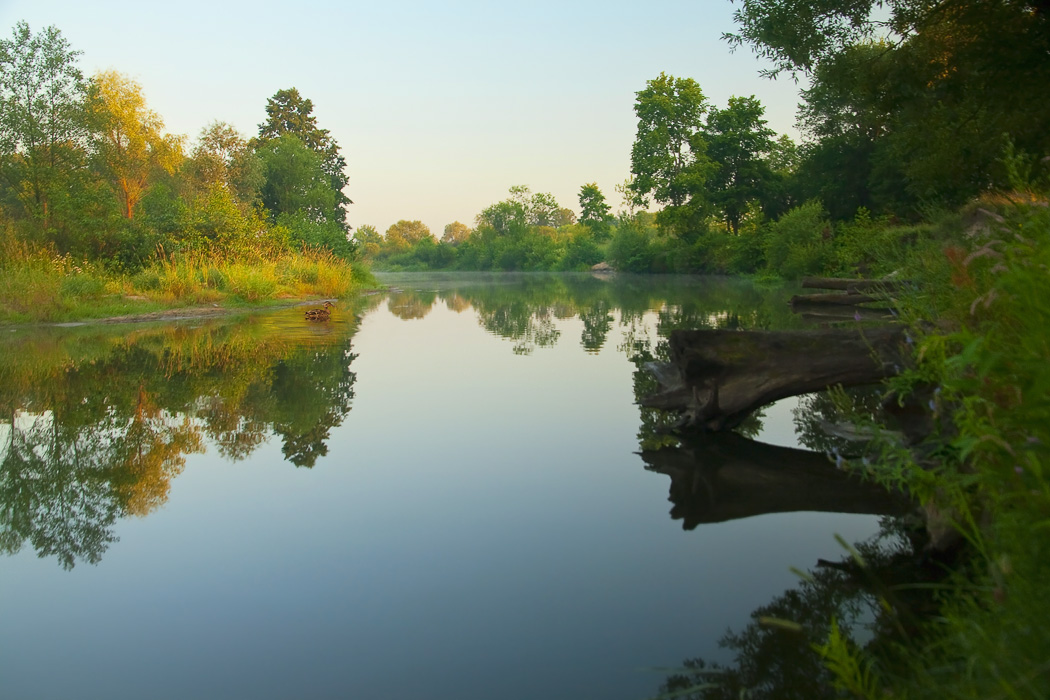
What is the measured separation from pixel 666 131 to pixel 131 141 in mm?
36481

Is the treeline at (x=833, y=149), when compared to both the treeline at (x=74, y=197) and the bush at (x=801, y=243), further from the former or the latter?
the treeline at (x=74, y=197)

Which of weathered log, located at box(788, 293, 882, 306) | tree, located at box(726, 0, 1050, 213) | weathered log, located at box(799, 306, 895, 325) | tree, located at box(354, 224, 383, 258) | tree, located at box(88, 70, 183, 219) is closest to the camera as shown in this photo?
tree, located at box(726, 0, 1050, 213)

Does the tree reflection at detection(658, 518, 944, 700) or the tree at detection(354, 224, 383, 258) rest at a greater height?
the tree reflection at detection(658, 518, 944, 700)

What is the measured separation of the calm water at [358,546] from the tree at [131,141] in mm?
34112

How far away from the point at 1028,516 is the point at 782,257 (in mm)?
38588

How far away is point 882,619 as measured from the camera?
3.00 meters

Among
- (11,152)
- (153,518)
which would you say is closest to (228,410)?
(153,518)

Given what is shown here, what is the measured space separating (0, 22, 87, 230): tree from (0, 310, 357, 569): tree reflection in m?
11.6

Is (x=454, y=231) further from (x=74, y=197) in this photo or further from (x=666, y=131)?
(x=74, y=197)

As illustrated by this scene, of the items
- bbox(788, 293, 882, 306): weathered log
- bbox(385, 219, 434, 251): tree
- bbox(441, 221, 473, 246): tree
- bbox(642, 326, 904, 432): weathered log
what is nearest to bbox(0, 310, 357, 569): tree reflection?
bbox(642, 326, 904, 432): weathered log

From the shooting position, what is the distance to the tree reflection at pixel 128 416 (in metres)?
4.72

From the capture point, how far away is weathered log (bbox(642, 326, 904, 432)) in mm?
5898

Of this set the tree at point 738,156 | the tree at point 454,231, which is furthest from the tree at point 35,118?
the tree at point 454,231

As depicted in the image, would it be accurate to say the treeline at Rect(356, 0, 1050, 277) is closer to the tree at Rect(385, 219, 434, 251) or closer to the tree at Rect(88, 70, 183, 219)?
the tree at Rect(88, 70, 183, 219)
